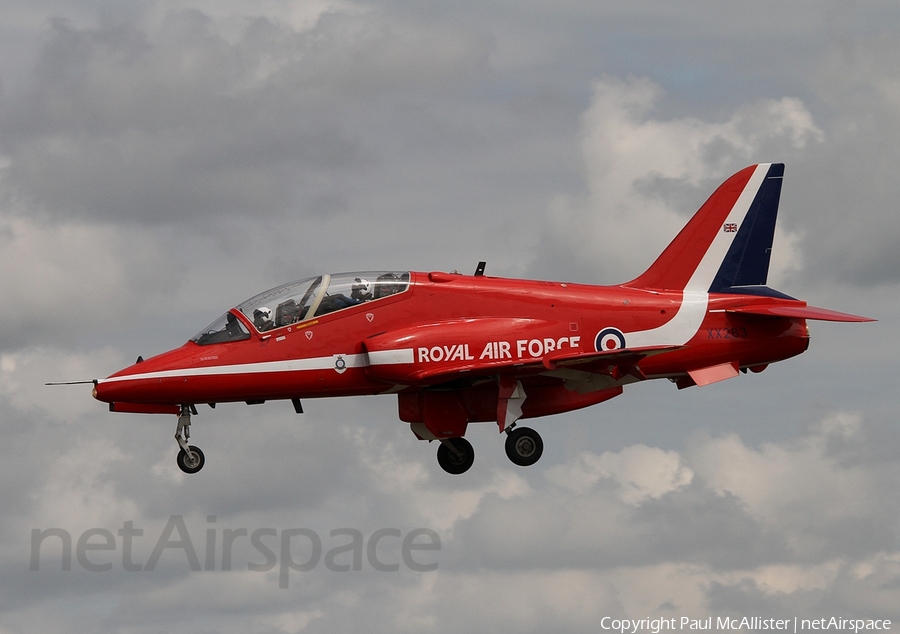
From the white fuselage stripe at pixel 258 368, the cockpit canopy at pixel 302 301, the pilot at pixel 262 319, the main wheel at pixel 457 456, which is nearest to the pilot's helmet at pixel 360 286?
the cockpit canopy at pixel 302 301

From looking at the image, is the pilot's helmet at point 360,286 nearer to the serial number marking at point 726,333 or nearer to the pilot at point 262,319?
the pilot at point 262,319

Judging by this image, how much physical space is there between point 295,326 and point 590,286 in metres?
7.66

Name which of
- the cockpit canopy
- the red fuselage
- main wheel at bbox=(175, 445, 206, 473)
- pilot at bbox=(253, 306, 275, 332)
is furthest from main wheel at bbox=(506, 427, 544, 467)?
main wheel at bbox=(175, 445, 206, 473)

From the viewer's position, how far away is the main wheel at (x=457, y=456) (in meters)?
37.5

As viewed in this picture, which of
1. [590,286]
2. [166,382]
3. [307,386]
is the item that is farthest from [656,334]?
[166,382]

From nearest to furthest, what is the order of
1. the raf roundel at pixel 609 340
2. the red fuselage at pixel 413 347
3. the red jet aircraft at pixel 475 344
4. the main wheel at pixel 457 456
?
1. the red fuselage at pixel 413 347
2. the red jet aircraft at pixel 475 344
3. the raf roundel at pixel 609 340
4. the main wheel at pixel 457 456

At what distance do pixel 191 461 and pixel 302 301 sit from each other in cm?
476

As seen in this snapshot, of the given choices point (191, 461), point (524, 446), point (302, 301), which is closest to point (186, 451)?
point (191, 461)

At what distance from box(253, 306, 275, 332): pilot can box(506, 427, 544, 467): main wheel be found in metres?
6.59

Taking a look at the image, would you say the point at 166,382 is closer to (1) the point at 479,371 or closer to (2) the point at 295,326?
(2) the point at 295,326

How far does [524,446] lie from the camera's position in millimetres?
35250

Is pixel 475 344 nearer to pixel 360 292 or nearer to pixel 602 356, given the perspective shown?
pixel 602 356

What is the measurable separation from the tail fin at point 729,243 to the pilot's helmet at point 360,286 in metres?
7.47

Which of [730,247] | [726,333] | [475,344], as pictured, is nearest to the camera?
[475,344]
